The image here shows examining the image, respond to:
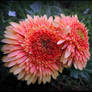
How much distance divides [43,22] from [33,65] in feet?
0.59

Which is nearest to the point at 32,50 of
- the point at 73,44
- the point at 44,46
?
the point at 44,46

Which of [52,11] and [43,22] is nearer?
[43,22]

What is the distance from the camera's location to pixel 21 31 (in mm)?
564

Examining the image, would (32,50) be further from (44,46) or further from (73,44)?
Answer: (73,44)

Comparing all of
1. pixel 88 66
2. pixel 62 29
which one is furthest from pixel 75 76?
pixel 62 29

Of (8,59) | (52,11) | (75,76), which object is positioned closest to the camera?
(8,59)

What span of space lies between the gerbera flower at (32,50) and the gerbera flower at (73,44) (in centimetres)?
3

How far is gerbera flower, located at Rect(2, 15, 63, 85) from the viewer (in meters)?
0.54

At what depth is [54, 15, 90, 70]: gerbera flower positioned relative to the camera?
0.56 metres

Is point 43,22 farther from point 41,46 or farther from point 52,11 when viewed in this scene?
point 52,11

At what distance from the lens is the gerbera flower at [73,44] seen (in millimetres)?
564

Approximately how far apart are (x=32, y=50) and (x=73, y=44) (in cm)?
16

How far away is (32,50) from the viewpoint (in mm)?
559

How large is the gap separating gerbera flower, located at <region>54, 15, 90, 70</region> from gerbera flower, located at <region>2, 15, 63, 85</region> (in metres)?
0.03
